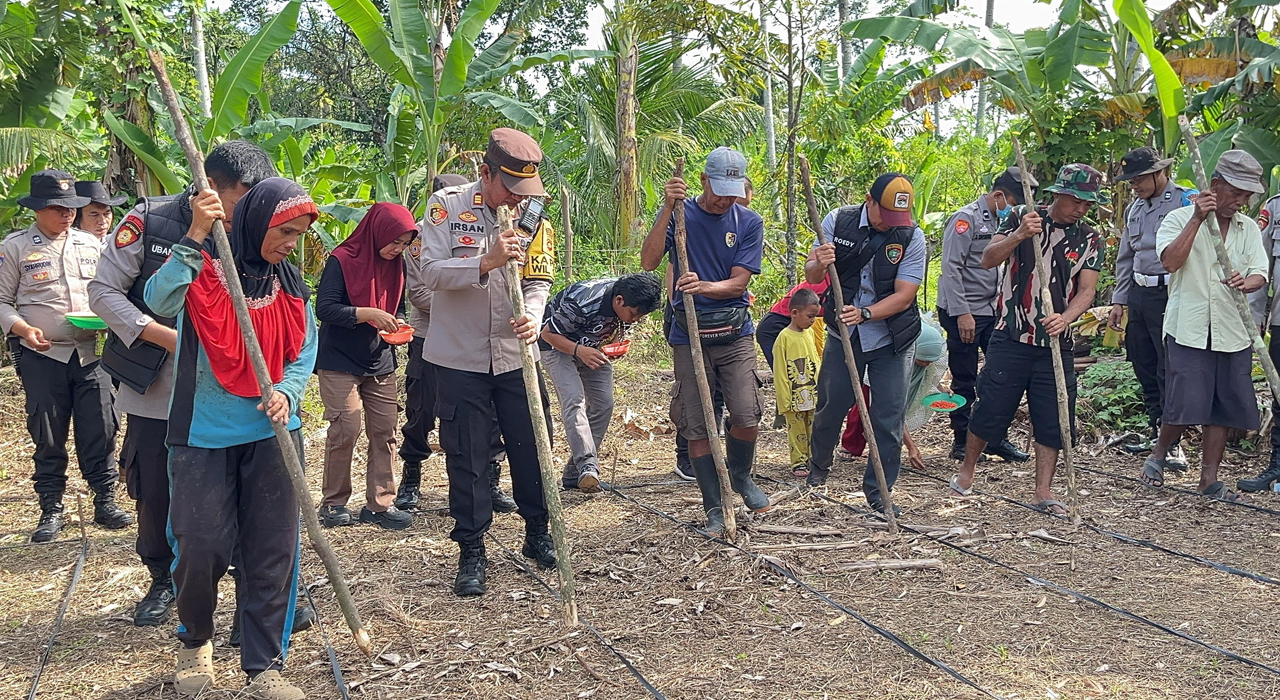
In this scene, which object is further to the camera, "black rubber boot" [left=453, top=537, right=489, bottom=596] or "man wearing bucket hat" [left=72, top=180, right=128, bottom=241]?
"man wearing bucket hat" [left=72, top=180, right=128, bottom=241]

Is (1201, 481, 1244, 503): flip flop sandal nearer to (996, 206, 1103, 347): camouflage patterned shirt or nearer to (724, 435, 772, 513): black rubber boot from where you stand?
(996, 206, 1103, 347): camouflage patterned shirt

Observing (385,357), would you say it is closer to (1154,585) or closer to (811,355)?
(811,355)

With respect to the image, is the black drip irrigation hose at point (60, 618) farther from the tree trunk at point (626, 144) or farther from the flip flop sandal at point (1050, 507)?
the tree trunk at point (626, 144)

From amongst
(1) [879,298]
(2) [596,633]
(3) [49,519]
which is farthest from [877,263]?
(3) [49,519]

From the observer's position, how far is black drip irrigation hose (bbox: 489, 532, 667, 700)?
12.2 ft

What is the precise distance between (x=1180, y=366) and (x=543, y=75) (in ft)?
65.1

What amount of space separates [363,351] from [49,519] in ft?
7.00

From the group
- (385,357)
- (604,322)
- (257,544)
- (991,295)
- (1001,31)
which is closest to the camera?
(257,544)

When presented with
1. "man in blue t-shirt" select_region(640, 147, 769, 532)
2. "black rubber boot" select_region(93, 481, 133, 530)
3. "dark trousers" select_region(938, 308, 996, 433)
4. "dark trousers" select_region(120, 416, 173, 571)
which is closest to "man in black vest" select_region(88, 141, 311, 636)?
"dark trousers" select_region(120, 416, 173, 571)

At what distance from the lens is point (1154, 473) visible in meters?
6.57

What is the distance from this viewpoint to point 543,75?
24.2 m

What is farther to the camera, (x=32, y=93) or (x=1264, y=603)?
(x=32, y=93)

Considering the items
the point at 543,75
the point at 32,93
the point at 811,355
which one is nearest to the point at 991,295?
the point at 811,355

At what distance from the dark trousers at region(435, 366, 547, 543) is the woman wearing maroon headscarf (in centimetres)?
104
